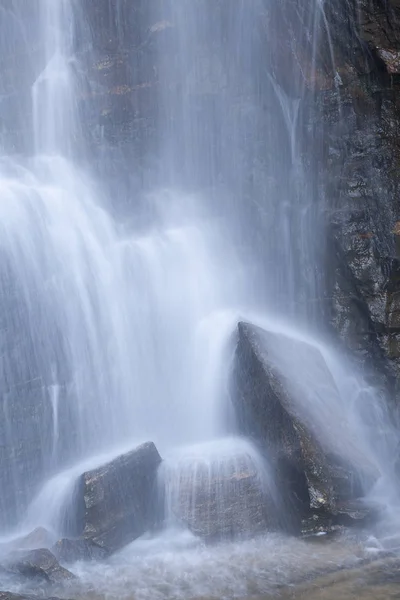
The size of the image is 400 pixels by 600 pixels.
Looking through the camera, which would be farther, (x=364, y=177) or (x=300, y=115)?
(x=300, y=115)

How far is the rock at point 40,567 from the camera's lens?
36.1ft

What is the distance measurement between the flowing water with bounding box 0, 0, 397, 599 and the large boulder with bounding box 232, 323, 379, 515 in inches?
5.5

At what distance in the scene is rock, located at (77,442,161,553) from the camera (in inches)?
488

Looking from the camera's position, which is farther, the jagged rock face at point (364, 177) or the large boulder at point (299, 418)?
the jagged rock face at point (364, 177)

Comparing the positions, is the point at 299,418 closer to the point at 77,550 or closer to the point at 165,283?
the point at 77,550

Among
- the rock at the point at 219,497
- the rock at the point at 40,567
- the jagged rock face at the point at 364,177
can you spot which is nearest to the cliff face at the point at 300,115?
the jagged rock face at the point at 364,177

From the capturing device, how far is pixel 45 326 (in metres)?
15.7

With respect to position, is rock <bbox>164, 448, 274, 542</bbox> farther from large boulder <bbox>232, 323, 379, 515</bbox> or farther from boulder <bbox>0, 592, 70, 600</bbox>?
boulder <bbox>0, 592, 70, 600</bbox>

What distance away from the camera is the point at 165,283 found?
18781 millimetres

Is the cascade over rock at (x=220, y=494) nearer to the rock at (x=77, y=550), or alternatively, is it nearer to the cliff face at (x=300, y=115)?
the rock at (x=77, y=550)

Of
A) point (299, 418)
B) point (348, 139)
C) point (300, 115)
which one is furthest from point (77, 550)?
point (300, 115)

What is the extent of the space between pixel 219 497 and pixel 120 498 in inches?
81.4

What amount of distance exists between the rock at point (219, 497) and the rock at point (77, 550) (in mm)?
1793

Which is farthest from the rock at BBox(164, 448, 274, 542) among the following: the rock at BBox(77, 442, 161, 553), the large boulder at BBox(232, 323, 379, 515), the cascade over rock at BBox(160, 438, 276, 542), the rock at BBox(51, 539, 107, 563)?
the rock at BBox(51, 539, 107, 563)
